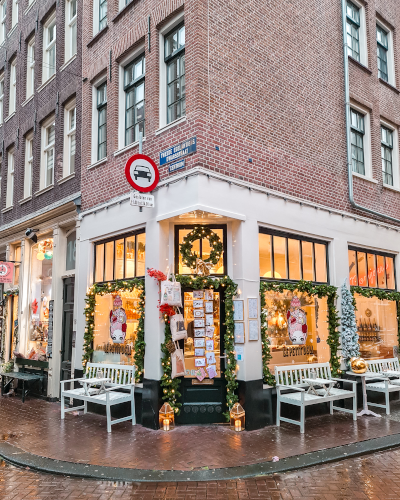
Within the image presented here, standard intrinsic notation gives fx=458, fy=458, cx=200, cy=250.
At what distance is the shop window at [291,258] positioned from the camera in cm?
871

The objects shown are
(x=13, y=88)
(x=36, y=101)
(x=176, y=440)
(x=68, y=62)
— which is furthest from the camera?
(x=13, y=88)

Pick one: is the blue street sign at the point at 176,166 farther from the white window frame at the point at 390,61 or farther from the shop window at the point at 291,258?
the white window frame at the point at 390,61

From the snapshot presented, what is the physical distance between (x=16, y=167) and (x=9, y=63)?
4.24m

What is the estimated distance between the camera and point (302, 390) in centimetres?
751

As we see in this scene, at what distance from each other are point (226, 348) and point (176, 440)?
1.73 meters

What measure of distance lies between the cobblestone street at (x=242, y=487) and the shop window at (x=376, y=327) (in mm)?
4767

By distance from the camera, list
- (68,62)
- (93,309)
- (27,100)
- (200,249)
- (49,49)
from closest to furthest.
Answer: (200,249) < (93,309) < (68,62) < (49,49) < (27,100)

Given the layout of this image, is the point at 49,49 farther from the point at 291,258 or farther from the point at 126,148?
the point at 291,258

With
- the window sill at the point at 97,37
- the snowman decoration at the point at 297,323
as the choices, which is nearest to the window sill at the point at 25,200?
the window sill at the point at 97,37

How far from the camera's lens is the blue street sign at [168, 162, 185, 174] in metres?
7.98

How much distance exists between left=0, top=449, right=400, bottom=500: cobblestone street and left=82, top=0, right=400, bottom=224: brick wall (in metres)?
4.86

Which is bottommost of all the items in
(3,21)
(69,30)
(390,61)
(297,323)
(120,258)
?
(297,323)

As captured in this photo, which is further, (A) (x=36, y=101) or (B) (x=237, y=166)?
(A) (x=36, y=101)

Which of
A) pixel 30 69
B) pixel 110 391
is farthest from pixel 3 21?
pixel 110 391
